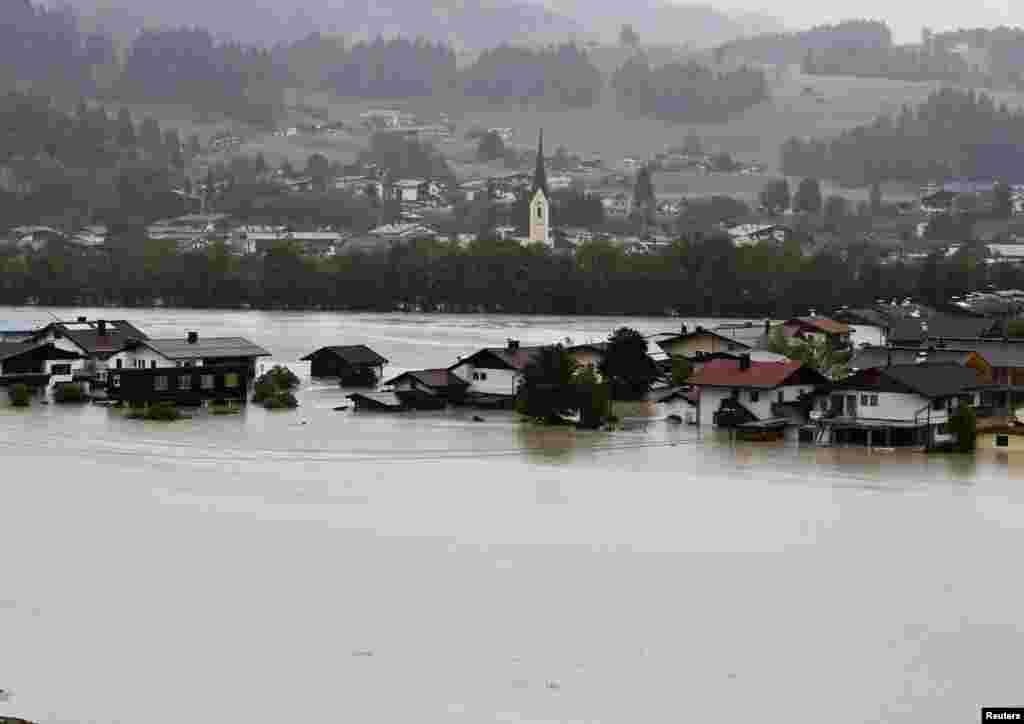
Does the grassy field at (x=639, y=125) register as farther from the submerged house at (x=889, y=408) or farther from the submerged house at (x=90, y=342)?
the submerged house at (x=889, y=408)

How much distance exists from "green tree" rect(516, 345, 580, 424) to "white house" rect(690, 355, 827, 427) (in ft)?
2.87

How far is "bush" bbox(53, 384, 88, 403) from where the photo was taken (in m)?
14.4

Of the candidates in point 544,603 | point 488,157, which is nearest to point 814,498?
point 544,603

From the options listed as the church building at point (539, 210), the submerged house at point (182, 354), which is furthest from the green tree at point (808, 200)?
the submerged house at point (182, 354)

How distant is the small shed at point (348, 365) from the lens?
1611cm

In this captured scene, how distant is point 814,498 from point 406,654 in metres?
3.73

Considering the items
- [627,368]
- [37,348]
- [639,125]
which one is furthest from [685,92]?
[37,348]

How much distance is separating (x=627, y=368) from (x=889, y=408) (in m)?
3.36

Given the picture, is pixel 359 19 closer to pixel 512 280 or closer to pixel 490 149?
pixel 490 149

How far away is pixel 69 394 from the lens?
14.4m

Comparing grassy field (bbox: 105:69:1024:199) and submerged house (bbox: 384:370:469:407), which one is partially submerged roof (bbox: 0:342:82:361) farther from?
grassy field (bbox: 105:69:1024:199)

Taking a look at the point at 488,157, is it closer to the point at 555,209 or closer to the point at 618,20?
the point at 555,209

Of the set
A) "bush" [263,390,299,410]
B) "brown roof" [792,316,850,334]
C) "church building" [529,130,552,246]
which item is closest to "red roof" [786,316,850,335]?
"brown roof" [792,316,850,334]

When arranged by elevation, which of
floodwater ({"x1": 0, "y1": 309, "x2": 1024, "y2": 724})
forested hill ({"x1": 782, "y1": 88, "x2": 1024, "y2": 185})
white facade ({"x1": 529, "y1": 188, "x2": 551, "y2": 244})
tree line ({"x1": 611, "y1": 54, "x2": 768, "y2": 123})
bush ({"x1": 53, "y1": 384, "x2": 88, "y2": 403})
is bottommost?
floodwater ({"x1": 0, "y1": 309, "x2": 1024, "y2": 724})
